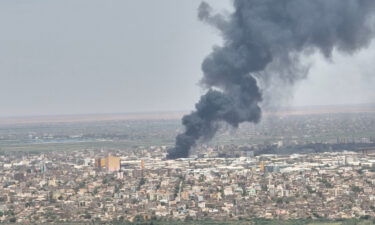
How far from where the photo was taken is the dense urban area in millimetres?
54875

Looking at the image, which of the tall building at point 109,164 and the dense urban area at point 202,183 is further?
the tall building at point 109,164

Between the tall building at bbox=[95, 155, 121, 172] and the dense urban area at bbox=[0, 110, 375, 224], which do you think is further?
the tall building at bbox=[95, 155, 121, 172]

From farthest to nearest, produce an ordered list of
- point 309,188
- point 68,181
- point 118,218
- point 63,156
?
1. point 63,156
2. point 68,181
3. point 309,188
4. point 118,218

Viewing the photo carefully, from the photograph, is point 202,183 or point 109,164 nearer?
point 202,183

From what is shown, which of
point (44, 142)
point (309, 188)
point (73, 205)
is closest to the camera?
point (73, 205)

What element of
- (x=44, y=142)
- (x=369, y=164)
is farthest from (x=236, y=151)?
(x=44, y=142)

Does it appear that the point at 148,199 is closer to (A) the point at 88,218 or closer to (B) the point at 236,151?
(A) the point at 88,218

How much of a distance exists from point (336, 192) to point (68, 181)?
1920cm

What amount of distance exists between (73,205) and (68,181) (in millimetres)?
11652

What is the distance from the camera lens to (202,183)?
217 feet

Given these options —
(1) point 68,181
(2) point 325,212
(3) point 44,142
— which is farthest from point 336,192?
(3) point 44,142

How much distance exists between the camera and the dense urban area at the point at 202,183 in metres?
54.9

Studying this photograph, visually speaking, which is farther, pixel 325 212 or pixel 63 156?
pixel 63 156

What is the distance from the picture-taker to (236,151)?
87562mm
